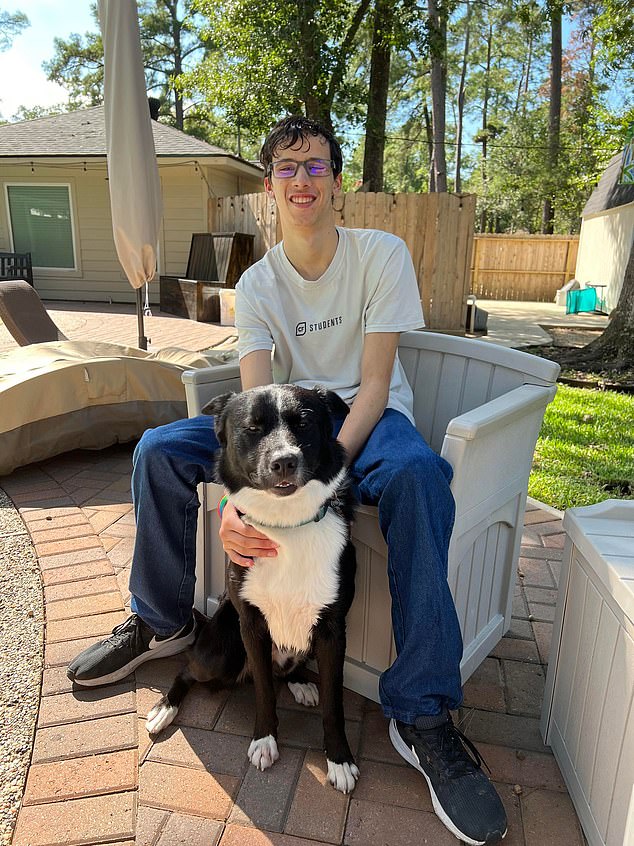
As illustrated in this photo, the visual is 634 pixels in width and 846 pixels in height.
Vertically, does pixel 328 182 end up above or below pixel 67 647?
above

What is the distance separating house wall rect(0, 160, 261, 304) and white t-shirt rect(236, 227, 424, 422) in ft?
34.0

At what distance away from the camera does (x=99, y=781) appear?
1.58 metres

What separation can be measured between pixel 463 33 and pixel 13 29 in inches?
763

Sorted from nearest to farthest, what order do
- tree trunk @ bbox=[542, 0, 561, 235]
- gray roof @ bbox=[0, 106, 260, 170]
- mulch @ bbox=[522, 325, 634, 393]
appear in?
mulch @ bbox=[522, 325, 634, 393] → gray roof @ bbox=[0, 106, 260, 170] → tree trunk @ bbox=[542, 0, 561, 235]

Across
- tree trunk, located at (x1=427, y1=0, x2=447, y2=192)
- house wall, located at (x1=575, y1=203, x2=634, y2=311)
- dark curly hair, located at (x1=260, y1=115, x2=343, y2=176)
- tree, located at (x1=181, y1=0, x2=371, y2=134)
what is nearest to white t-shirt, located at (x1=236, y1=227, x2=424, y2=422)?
dark curly hair, located at (x1=260, y1=115, x2=343, y2=176)

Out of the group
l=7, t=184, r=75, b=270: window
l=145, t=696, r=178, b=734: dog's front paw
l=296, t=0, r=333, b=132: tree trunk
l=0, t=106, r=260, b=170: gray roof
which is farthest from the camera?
l=7, t=184, r=75, b=270: window

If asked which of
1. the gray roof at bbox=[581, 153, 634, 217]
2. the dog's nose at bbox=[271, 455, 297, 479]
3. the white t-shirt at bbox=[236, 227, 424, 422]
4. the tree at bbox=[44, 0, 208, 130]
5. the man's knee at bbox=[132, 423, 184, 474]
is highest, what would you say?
the tree at bbox=[44, 0, 208, 130]

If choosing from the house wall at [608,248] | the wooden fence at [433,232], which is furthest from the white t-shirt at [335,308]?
the house wall at [608,248]

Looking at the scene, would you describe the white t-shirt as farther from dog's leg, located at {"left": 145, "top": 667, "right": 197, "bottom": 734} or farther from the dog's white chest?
dog's leg, located at {"left": 145, "top": 667, "right": 197, "bottom": 734}

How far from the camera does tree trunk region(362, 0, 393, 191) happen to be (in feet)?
35.6

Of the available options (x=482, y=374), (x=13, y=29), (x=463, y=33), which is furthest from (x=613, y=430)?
(x=13, y=29)

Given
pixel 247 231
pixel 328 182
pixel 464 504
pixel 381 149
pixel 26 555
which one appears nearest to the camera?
pixel 464 504

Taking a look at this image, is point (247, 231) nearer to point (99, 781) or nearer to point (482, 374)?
point (482, 374)

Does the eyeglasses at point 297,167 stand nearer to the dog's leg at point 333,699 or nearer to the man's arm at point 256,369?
the man's arm at point 256,369
